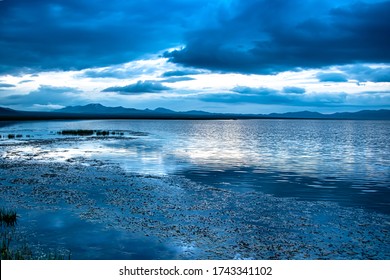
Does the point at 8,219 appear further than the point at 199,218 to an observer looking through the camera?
No

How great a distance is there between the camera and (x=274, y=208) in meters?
22.2

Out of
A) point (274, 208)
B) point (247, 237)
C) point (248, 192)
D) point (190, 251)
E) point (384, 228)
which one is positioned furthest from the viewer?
point (248, 192)

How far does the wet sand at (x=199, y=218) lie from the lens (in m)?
15.5

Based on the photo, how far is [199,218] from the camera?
777 inches

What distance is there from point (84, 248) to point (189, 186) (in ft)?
46.6

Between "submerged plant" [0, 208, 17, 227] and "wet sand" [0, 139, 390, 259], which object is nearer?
"wet sand" [0, 139, 390, 259]

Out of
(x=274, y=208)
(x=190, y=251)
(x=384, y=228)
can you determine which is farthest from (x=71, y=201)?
(x=384, y=228)

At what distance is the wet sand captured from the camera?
15469mm

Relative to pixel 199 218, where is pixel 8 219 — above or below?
above

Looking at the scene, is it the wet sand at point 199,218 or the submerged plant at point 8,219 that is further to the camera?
the submerged plant at point 8,219
